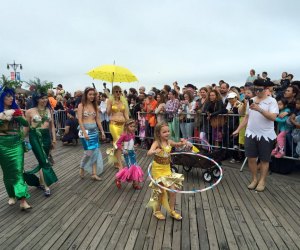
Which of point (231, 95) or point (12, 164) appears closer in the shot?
point (12, 164)

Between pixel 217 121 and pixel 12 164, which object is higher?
pixel 217 121

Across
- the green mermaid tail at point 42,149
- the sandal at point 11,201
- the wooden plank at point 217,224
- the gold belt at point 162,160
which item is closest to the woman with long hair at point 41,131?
the green mermaid tail at point 42,149

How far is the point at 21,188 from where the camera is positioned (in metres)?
4.55

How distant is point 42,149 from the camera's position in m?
5.20

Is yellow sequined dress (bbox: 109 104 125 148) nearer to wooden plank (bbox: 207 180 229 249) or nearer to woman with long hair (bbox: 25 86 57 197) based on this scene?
woman with long hair (bbox: 25 86 57 197)

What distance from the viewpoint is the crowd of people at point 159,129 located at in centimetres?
452

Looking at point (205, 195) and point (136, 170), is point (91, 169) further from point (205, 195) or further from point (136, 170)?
point (205, 195)

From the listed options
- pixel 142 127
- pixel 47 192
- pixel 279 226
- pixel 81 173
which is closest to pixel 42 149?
pixel 47 192

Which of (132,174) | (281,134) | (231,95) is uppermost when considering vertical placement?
(231,95)

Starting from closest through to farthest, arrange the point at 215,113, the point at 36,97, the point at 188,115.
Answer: the point at 36,97
the point at 215,113
the point at 188,115

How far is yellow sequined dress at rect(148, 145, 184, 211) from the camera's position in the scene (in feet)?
13.3

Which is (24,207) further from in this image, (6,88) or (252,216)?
(252,216)

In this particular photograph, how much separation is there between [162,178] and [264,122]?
2223 millimetres

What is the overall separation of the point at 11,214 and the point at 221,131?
5070 mm
